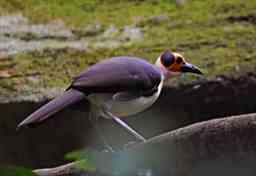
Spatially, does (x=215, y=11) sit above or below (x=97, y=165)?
below

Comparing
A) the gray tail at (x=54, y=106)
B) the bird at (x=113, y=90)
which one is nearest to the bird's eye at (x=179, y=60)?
the bird at (x=113, y=90)

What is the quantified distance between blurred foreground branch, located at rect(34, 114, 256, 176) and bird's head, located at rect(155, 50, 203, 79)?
3.79 feet

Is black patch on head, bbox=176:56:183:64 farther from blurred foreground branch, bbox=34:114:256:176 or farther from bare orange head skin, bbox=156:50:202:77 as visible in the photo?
blurred foreground branch, bbox=34:114:256:176

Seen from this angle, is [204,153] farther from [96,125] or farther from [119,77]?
[96,125]

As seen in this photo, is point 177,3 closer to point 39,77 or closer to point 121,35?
point 121,35

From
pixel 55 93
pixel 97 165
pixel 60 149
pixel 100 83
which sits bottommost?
pixel 60 149

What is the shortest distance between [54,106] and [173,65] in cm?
66

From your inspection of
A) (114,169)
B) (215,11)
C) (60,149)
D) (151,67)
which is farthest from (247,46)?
(114,169)

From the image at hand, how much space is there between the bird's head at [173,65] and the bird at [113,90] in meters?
0.05

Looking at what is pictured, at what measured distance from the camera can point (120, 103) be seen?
232 centimetres

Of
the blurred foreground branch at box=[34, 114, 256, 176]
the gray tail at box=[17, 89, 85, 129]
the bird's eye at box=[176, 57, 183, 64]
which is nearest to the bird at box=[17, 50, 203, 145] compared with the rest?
the gray tail at box=[17, 89, 85, 129]

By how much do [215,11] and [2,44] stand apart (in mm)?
973

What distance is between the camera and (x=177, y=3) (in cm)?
341

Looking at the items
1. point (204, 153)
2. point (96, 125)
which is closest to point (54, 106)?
point (96, 125)
